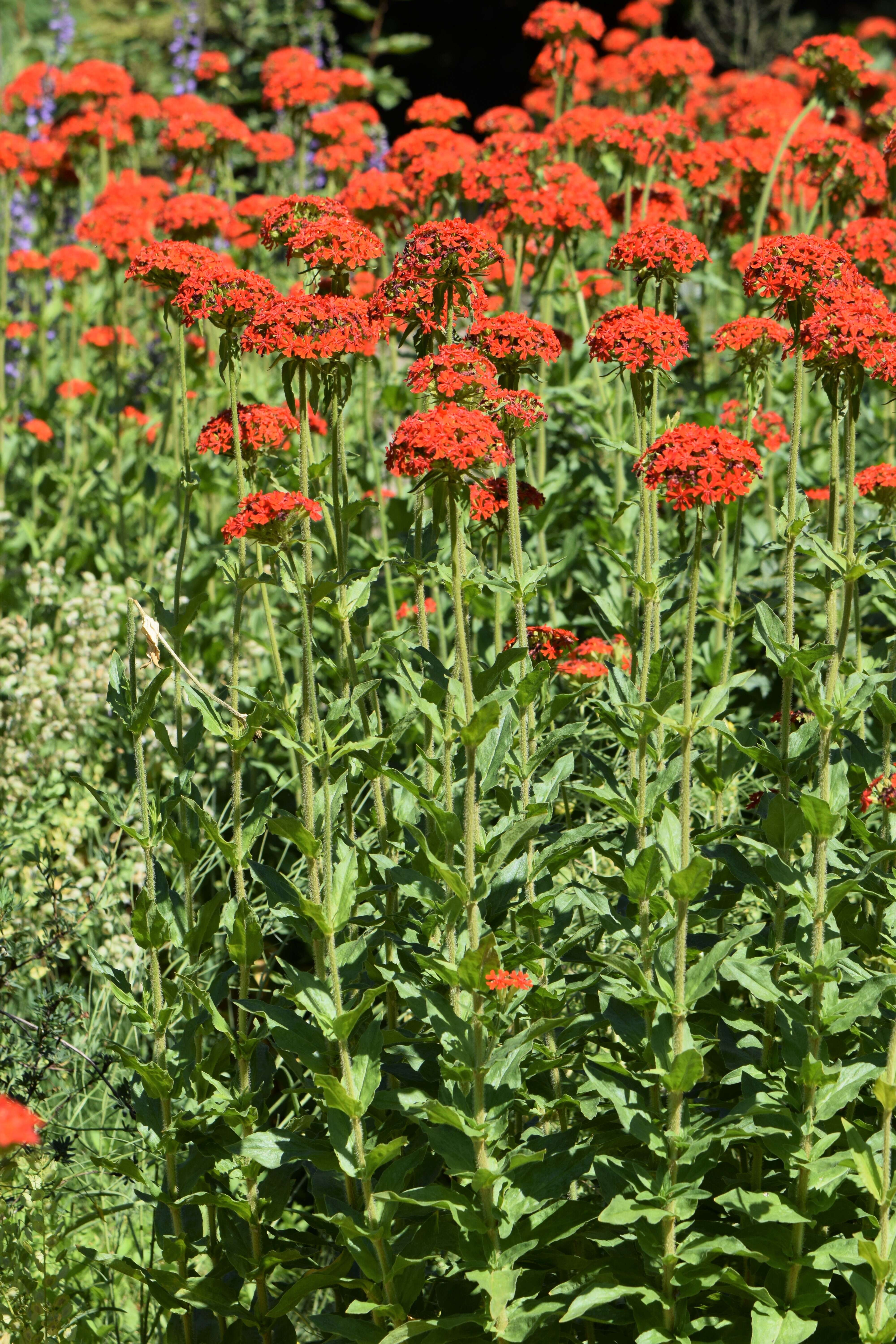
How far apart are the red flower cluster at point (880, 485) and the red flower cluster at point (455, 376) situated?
1.02m

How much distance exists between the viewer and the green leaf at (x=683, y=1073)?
8.62 ft

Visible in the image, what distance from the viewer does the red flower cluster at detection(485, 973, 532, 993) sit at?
8.63ft

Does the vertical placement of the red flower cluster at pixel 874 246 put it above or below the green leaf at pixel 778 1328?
above

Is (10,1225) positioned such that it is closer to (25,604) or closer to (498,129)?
(25,604)

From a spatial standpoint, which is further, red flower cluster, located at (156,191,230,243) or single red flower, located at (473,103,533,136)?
single red flower, located at (473,103,533,136)

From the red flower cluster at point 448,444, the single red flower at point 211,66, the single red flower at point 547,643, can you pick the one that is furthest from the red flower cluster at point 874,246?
the single red flower at point 211,66

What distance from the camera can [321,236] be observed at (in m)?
2.98

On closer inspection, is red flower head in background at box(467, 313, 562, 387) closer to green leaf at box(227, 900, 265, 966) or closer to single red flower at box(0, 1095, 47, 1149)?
green leaf at box(227, 900, 265, 966)

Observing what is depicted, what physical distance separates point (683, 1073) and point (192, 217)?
3.68m

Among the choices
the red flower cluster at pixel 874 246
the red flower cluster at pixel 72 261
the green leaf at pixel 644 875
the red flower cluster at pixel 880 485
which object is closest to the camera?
the green leaf at pixel 644 875

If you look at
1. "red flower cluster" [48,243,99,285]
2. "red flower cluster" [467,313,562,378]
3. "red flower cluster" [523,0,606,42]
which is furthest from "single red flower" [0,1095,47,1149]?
"red flower cluster" [523,0,606,42]

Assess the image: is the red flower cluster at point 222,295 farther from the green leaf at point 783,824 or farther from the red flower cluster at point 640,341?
the green leaf at point 783,824

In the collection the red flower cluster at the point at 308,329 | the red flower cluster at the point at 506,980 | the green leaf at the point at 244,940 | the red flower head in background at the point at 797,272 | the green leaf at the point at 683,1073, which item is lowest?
the green leaf at the point at 683,1073

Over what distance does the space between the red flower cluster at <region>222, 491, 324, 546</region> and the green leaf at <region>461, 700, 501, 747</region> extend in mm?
527
